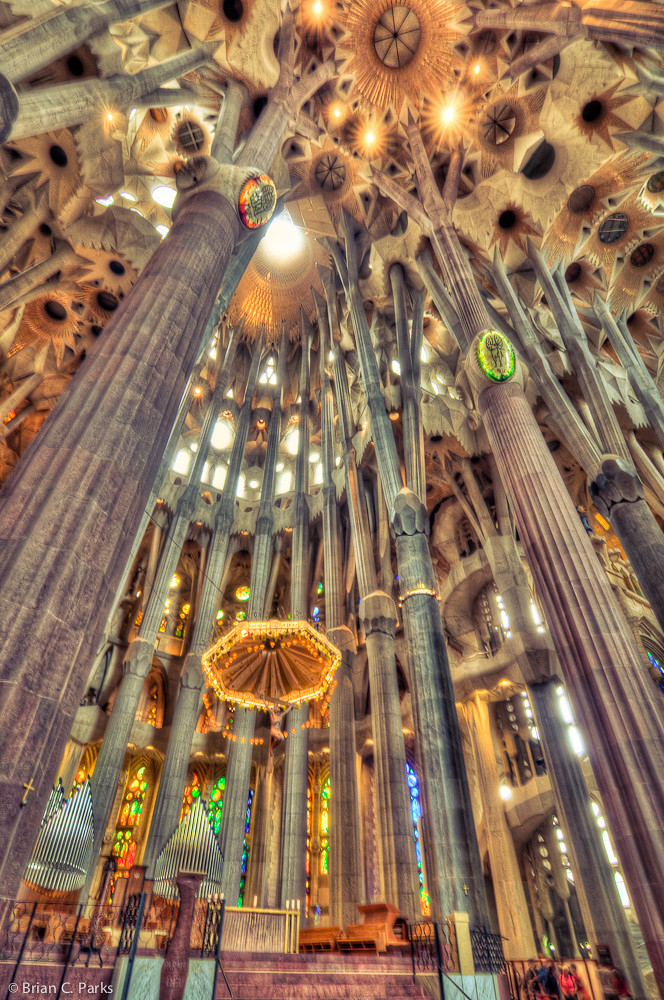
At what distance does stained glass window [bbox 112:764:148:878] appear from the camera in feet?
50.4

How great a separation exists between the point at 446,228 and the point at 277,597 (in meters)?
14.5

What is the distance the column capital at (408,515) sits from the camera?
12094 millimetres

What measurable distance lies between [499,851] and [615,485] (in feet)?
34.9

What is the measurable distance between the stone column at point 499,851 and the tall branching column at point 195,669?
848 cm

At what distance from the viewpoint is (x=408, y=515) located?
40.1 ft

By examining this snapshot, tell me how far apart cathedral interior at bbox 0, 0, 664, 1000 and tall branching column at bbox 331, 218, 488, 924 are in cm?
6

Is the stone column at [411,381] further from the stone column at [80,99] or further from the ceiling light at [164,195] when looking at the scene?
the stone column at [80,99]

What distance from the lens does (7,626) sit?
352 centimetres

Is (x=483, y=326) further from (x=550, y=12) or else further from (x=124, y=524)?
(x=124, y=524)

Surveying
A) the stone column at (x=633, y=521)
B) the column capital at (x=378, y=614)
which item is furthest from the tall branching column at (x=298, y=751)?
the stone column at (x=633, y=521)

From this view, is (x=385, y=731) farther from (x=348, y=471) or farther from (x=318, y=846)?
(x=318, y=846)

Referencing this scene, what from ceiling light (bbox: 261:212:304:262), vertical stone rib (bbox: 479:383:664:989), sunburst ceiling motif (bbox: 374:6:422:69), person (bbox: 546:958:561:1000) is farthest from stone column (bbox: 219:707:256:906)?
sunburst ceiling motif (bbox: 374:6:422:69)

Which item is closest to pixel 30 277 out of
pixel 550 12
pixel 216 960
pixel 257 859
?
pixel 550 12

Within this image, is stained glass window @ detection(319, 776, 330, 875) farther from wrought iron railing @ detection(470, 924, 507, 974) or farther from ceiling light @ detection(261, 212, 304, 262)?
ceiling light @ detection(261, 212, 304, 262)
